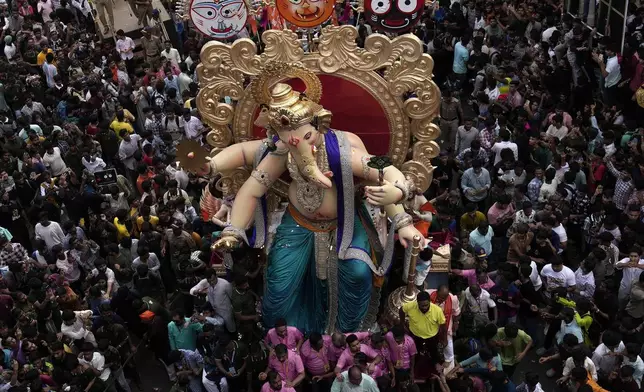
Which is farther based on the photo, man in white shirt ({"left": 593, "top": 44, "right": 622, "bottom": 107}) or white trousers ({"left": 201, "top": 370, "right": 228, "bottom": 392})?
man in white shirt ({"left": 593, "top": 44, "right": 622, "bottom": 107})

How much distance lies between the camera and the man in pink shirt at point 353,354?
8.69 metres

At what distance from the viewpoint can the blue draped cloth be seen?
9.40 meters

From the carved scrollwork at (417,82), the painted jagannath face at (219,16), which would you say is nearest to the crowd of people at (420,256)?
the carved scrollwork at (417,82)

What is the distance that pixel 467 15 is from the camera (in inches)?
673

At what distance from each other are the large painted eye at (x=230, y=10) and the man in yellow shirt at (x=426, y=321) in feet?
12.0

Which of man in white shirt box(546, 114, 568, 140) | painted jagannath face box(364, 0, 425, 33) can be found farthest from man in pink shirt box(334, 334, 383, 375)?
man in white shirt box(546, 114, 568, 140)

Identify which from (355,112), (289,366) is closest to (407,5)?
(355,112)

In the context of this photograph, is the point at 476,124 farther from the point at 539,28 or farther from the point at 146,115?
the point at 146,115

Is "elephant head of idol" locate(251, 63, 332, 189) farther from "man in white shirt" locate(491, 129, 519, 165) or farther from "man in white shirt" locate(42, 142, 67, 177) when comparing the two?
"man in white shirt" locate(42, 142, 67, 177)

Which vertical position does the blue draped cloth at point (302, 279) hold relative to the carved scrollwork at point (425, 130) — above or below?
below

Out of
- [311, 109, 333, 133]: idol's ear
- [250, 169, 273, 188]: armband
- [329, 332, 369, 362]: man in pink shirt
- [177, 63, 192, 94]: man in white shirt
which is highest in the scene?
[311, 109, 333, 133]: idol's ear

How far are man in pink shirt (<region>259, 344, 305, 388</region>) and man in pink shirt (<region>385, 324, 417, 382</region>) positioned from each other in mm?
885

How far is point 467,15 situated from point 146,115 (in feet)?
22.2

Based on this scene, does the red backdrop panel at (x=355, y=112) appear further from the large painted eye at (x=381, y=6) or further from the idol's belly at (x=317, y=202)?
the large painted eye at (x=381, y=6)
